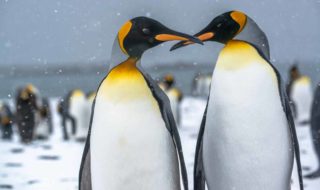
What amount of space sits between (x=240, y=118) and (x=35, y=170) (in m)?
2.34

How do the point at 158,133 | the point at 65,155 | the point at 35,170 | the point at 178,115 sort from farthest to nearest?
the point at 178,115 → the point at 65,155 → the point at 35,170 → the point at 158,133

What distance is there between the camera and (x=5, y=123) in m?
6.45

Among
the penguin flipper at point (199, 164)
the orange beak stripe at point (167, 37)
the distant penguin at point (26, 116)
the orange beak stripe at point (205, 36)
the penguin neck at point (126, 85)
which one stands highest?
the orange beak stripe at point (167, 37)

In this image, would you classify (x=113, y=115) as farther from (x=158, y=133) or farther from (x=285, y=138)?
(x=285, y=138)

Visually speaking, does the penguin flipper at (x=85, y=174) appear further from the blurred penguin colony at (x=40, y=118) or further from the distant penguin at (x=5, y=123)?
the distant penguin at (x=5, y=123)

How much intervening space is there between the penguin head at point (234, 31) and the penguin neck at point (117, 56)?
25 cm

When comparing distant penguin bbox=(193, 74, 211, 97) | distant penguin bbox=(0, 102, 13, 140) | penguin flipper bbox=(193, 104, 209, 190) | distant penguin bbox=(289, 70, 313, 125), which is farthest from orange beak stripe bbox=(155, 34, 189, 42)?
distant penguin bbox=(193, 74, 211, 97)

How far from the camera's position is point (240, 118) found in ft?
5.90

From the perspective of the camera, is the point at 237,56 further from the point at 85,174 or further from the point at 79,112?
the point at 79,112

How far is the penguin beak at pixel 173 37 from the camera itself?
65.0 inches

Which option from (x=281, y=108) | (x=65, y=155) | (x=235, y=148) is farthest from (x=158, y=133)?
(x=65, y=155)

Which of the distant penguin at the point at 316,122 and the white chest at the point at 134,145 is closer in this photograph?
the white chest at the point at 134,145

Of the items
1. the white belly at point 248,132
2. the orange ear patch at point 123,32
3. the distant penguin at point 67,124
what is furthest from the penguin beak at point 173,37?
the distant penguin at point 67,124

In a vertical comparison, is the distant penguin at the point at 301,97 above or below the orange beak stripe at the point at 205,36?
below
